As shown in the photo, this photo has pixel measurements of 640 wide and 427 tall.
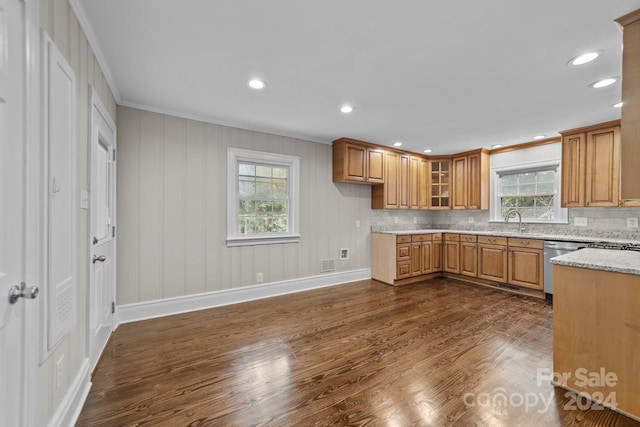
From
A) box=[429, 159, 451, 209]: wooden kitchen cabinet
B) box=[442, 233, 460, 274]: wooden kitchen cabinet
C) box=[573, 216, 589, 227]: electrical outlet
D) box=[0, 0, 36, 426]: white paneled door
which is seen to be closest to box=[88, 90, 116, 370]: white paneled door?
box=[0, 0, 36, 426]: white paneled door

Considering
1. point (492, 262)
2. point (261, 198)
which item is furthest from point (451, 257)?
point (261, 198)

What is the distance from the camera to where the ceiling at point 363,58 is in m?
1.66

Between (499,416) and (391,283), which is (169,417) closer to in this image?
(499,416)

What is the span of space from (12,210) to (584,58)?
3693mm

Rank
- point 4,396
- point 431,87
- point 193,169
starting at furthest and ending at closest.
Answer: point 193,169 → point 431,87 → point 4,396

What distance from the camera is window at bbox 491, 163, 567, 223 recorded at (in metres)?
4.48

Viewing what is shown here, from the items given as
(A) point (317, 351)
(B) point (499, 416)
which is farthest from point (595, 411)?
(A) point (317, 351)

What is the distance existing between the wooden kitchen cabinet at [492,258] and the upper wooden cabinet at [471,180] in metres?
0.85

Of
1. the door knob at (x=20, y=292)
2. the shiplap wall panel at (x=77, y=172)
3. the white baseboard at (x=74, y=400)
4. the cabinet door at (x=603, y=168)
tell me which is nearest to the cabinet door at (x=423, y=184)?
the cabinet door at (x=603, y=168)

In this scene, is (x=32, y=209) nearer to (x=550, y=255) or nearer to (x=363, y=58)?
(x=363, y=58)

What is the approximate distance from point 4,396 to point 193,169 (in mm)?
2764

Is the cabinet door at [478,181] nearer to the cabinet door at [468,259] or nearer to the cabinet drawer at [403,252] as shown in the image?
the cabinet door at [468,259]

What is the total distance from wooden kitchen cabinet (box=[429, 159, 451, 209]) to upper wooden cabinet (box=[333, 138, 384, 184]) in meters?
1.52

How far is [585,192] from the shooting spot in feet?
12.5
